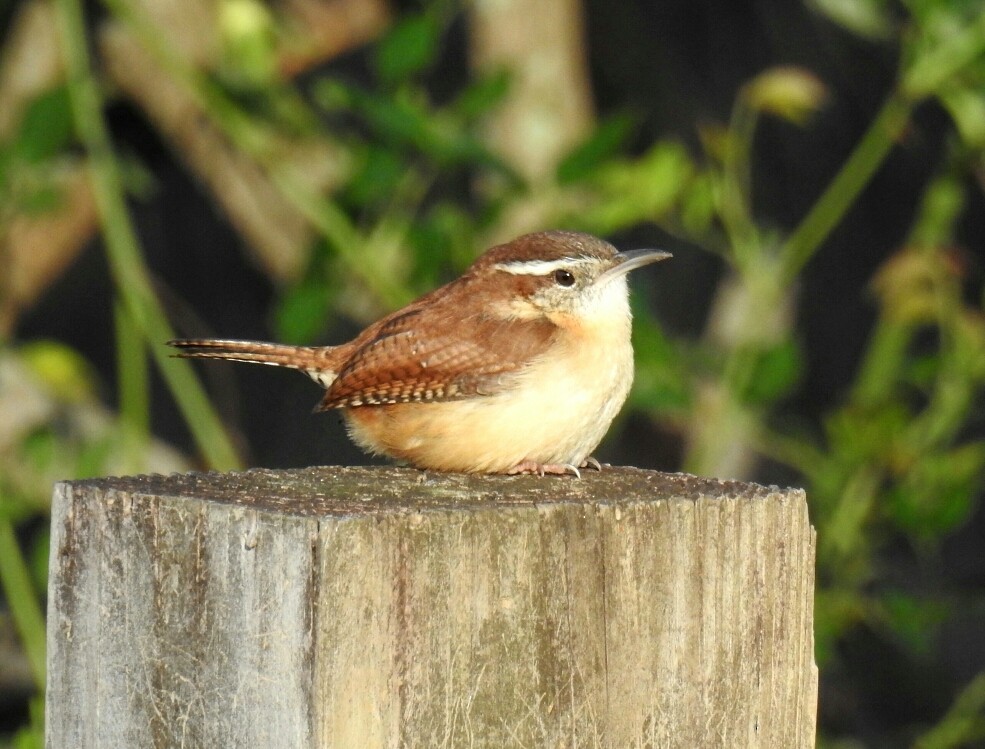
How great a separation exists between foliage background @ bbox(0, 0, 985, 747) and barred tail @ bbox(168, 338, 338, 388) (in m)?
0.62

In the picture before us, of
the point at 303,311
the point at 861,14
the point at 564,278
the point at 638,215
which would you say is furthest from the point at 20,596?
the point at 861,14

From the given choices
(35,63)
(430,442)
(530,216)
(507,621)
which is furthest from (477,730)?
(35,63)

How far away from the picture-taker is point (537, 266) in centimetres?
384

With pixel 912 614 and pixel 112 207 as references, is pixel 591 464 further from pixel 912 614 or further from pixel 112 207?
pixel 112 207

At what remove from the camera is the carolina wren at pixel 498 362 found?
3307 millimetres

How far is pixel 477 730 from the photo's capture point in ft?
6.35

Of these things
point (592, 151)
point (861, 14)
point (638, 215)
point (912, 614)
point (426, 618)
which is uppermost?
point (861, 14)

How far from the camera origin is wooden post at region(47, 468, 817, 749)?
1.86 meters

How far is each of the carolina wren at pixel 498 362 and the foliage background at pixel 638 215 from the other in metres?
0.62

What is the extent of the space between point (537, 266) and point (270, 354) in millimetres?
744

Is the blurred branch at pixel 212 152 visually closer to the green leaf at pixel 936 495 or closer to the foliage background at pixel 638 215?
the foliage background at pixel 638 215

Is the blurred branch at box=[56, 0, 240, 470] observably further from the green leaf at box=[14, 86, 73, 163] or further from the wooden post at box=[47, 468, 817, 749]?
the wooden post at box=[47, 468, 817, 749]

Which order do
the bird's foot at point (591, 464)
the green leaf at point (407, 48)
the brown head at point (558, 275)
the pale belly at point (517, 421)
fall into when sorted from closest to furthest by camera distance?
1. the bird's foot at point (591, 464)
2. the pale belly at point (517, 421)
3. the brown head at point (558, 275)
4. the green leaf at point (407, 48)

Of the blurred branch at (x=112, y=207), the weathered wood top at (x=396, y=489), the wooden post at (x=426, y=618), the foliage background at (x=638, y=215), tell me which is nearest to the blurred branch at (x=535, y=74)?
the foliage background at (x=638, y=215)
